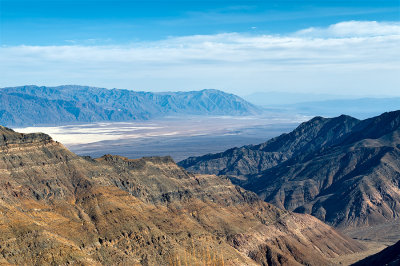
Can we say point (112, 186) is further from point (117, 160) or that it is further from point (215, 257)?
point (215, 257)

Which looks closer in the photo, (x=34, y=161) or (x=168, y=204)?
(x=34, y=161)

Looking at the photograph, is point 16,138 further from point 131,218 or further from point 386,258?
point 386,258

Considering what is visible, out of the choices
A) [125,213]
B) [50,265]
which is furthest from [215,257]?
[50,265]

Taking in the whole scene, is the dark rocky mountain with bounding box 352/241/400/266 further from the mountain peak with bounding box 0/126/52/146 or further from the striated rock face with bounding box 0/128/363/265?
the mountain peak with bounding box 0/126/52/146

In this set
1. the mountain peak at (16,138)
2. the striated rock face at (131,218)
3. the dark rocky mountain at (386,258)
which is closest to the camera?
the striated rock face at (131,218)

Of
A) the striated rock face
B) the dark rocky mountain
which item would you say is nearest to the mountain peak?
the striated rock face

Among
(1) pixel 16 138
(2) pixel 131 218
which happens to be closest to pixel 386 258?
(2) pixel 131 218

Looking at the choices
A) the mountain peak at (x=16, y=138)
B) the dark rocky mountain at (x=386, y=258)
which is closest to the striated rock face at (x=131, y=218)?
the mountain peak at (x=16, y=138)

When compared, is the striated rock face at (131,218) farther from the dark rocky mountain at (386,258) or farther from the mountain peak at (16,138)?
the dark rocky mountain at (386,258)
